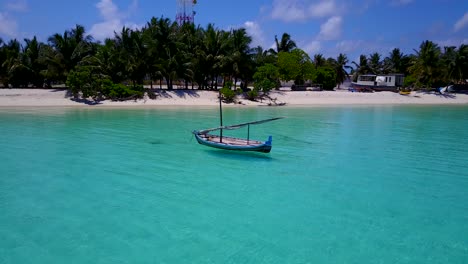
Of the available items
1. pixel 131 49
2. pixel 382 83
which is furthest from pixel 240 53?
pixel 382 83

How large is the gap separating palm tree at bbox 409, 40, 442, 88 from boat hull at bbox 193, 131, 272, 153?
188ft

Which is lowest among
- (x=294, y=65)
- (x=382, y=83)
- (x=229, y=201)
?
(x=229, y=201)

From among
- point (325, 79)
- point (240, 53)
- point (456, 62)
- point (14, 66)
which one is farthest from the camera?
point (325, 79)

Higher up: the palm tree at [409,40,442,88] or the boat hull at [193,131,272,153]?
the palm tree at [409,40,442,88]

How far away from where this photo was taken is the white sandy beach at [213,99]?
45.9 meters

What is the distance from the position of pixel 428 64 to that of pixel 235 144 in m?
58.3

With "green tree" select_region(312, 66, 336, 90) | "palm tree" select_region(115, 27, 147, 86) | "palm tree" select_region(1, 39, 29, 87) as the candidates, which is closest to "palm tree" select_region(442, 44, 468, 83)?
"green tree" select_region(312, 66, 336, 90)

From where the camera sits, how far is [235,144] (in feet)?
64.3

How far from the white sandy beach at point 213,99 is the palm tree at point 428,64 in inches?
132

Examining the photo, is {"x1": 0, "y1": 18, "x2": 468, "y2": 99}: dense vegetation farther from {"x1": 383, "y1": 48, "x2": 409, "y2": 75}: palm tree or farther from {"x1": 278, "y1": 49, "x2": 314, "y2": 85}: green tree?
{"x1": 383, "y1": 48, "x2": 409, "y2": 75}: palm tree

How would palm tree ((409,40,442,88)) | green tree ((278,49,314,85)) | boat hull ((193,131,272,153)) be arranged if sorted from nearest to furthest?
1. boat hull ((193,131,272,153))
2. green tree ((278,49,314,85))
3. palm tree ((409,40,442,88))

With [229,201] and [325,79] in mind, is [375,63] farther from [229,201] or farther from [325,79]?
[229,201]

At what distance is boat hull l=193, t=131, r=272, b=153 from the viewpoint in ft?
61.5

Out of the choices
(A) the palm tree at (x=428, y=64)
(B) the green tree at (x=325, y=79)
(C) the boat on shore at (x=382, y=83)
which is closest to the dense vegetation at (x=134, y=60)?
(B) the green tree at (x=325, y=79)
